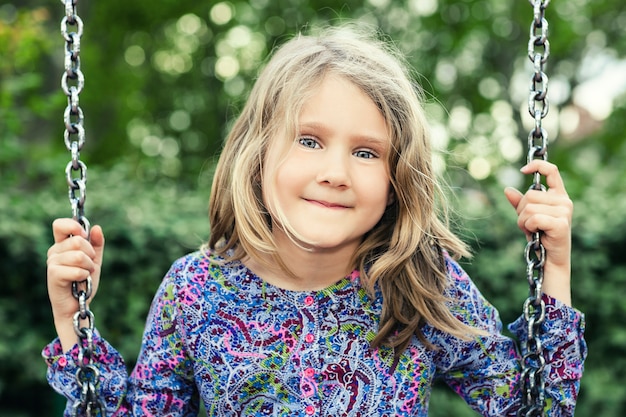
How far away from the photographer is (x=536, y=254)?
202 cm

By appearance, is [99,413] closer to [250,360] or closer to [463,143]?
[250,360]

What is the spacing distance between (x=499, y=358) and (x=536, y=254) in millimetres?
371

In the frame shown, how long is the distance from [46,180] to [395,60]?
11.4 feet

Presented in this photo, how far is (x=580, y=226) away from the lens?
165 inches

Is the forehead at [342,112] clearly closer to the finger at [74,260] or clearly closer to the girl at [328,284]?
the girl at [328,284]

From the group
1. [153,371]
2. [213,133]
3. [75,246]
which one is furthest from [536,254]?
[213,133]

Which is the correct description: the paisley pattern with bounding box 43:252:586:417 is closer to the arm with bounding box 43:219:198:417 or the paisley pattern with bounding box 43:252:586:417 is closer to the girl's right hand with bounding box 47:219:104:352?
the arm with bounding box 43:219:198:417

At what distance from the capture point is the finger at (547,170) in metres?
1.96

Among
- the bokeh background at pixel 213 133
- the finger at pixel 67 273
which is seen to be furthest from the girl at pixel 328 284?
the bokeh background at pixel 213 133

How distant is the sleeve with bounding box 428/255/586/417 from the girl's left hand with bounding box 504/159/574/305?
58mm

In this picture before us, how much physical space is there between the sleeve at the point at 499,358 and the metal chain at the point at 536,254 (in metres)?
0.10

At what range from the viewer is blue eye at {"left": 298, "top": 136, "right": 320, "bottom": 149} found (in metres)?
2.06

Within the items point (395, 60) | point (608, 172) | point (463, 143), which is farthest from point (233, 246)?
point (463, 143)

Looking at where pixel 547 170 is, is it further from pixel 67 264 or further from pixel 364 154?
pixel 67 264
